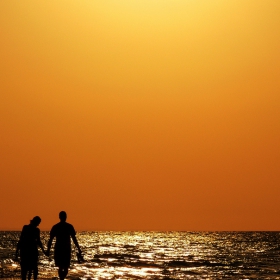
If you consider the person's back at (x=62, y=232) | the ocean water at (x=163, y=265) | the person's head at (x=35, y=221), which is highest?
the person's head at (x=35, y=221)

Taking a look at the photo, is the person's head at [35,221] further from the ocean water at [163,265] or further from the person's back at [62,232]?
the ocean water at [163,265]

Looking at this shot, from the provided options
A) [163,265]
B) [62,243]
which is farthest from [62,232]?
[163,265]

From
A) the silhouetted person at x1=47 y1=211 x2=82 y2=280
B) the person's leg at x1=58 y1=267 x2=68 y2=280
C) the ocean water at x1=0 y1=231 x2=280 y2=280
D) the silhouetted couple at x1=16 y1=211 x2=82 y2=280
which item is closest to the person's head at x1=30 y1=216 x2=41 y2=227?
the silhouetted couple at x1=16 y1=211 x2=82 y2=280

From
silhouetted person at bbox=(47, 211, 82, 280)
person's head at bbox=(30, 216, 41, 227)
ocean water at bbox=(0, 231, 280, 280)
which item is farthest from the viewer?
ocean water at bbox=(0, 231, 280, 280)

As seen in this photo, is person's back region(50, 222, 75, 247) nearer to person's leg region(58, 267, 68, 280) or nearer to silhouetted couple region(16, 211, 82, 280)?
silhouetted couple region(16, 211, 82, 280)

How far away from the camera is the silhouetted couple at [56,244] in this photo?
1619cm

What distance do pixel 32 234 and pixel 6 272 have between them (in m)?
11.9

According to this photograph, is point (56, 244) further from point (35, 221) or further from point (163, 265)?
point (163, 265)

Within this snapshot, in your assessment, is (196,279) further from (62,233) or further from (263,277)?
(62,233)

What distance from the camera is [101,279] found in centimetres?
2555

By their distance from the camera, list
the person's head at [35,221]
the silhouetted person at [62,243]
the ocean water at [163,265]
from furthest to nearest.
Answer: the ocean water at [163,265] < the person's head at [35,221] < the silhouetted person at [62,243]

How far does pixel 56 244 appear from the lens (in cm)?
1634

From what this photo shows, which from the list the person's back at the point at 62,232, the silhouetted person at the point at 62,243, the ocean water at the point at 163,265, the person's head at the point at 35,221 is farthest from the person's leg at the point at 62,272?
the ocean water at the point at 163,265

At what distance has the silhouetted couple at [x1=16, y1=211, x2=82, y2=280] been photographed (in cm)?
1619
